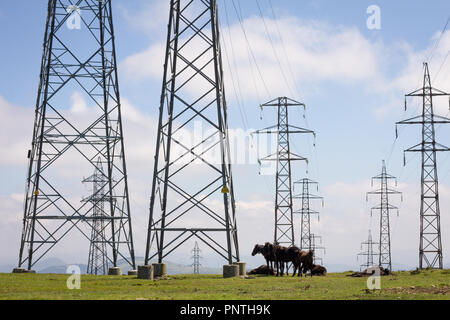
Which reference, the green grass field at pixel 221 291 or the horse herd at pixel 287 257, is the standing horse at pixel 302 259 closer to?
the horse herd at pixel 287 257

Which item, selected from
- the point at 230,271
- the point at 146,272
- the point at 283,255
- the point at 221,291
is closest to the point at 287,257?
the point at 283,255

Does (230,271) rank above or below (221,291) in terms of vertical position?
below

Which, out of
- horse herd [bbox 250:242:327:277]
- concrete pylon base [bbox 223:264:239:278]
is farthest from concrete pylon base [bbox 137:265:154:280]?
horse herd [bbox 250:242:327:277]

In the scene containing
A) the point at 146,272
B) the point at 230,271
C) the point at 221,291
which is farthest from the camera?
the point at 230,271

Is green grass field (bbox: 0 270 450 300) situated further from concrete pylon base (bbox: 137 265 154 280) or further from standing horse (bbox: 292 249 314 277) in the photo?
standing horse (bbox: 292 249 314 277)

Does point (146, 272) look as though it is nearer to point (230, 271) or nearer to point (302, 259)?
point (230, 271)

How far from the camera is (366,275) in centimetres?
4097

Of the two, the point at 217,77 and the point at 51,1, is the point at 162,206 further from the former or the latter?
the point at 51,1

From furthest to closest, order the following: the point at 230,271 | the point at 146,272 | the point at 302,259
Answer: the point at 302,259
the point at 230,271
the point at 146,272

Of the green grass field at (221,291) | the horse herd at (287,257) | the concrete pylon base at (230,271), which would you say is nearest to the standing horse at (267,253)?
A: the horse herd at (287,257)

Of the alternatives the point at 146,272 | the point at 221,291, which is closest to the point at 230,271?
the point at 146,272

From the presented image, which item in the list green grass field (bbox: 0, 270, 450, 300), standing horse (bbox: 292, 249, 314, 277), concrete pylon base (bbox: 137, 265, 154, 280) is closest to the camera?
green grass field (bbox: 0, 270, 450, 300)

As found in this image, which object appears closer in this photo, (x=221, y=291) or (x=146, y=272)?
(x=221, y=291)
